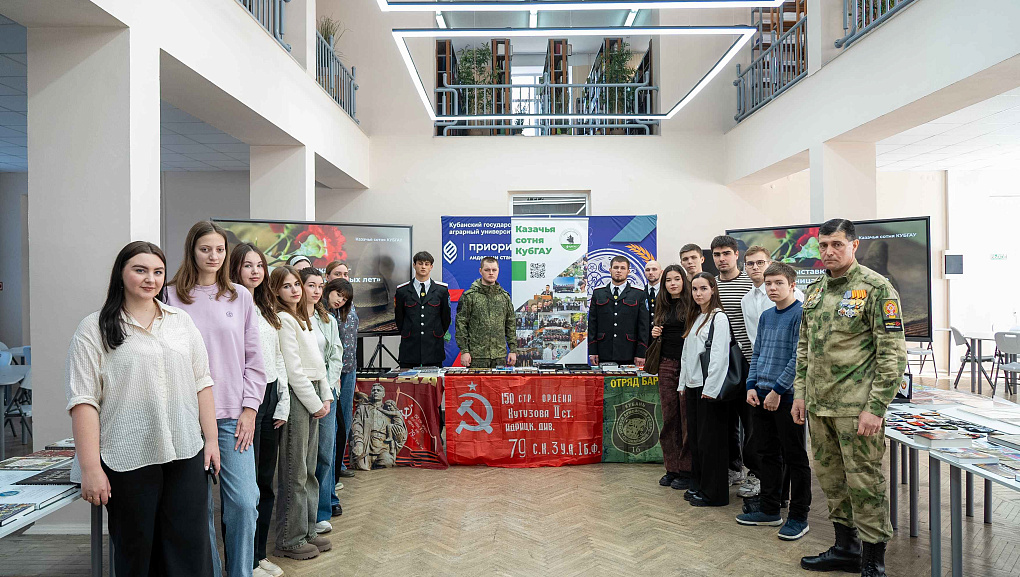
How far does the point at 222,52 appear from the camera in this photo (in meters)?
4.79

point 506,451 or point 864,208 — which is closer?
point 506,451

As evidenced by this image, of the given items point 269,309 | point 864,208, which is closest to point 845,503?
point 269,309

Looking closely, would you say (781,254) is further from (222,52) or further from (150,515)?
(150,515)

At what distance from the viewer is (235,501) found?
271cm

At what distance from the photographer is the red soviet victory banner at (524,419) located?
5.17 m

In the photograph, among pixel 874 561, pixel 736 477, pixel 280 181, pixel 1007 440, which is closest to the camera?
pixel 1007 440

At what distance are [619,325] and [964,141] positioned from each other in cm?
620

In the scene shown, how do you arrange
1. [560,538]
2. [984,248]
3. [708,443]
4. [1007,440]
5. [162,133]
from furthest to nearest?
[984,248], [162,133], [708,443], [560,538], [1007,440]

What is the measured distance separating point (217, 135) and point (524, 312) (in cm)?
459

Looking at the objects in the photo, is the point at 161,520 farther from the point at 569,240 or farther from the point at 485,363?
the point at 569,240

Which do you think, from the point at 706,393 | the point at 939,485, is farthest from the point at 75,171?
the point at 939,485

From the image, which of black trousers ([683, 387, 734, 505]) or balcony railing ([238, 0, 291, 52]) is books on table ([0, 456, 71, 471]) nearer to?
black trousers ([683, 387, 734, 505])

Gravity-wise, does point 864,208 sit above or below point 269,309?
above

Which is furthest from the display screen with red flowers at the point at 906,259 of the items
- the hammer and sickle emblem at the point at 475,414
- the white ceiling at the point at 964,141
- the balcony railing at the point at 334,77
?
the balcony railing at the point at 334,77
